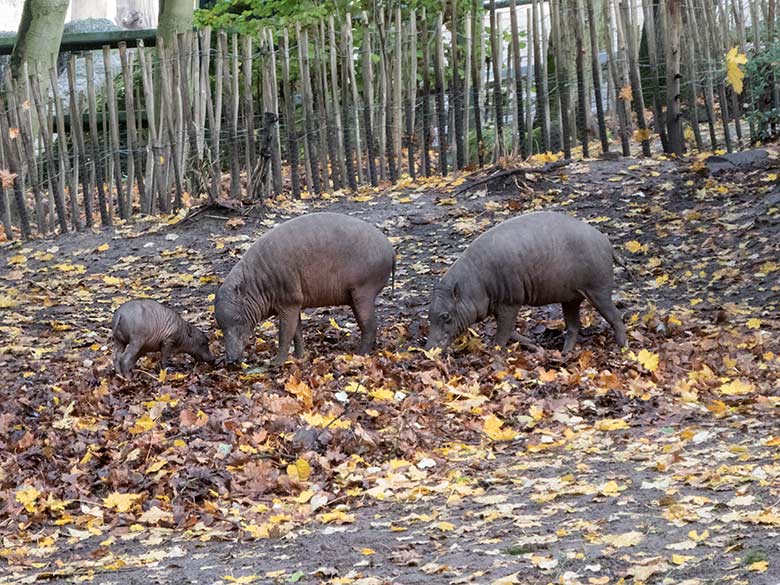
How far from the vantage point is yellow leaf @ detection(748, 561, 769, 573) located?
3.97 m

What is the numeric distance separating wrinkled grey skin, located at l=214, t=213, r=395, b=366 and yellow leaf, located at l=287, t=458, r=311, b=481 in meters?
2.59

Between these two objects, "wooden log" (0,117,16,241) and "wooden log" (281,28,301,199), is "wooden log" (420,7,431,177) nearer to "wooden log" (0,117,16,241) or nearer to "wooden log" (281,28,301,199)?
"wooden log" (281,28,301,199)

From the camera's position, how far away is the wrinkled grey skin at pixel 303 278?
8.75m

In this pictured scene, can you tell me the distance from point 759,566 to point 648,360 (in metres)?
3.79

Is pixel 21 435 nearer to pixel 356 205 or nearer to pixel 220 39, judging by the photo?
pixel 356 205

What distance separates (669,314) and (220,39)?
6.45 meters

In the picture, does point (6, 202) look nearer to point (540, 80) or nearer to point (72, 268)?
point (72, 268)

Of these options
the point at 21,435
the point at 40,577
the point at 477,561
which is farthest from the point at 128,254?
the point at 477,561

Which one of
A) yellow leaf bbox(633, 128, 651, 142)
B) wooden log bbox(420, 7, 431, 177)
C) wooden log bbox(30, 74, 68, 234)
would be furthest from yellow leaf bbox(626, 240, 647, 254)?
wooden log bbox(30, 74, 68, 234)

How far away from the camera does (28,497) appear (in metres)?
6.07

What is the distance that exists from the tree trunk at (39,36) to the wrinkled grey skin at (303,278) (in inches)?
305

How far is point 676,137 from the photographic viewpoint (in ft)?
43.3

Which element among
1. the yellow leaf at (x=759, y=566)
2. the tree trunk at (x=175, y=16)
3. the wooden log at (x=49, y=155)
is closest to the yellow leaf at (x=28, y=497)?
the yellow leaf at (x=759, y=566)

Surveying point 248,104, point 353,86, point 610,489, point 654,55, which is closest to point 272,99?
point 248,104
